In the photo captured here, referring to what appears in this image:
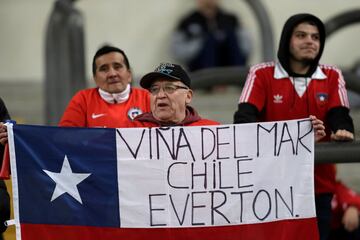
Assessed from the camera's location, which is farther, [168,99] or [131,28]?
[131,28]

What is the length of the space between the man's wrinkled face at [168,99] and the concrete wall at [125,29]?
21.6 ft

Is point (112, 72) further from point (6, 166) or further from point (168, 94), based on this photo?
point (6, 166)

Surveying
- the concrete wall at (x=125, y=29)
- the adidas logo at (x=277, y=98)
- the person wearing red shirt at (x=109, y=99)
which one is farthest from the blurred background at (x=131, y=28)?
the adidas logo at (x=277, y=98)

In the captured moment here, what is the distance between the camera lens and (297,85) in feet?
22.6

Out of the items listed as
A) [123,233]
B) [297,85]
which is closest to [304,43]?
[297,85]

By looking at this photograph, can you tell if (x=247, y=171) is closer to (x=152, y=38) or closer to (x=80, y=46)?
(x=80, y=46)

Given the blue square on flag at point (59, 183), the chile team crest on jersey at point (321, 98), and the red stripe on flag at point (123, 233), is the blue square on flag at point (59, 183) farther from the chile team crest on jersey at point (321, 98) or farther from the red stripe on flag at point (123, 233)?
the chile team crest on jersey at point (321, 98)

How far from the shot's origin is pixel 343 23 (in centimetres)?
970

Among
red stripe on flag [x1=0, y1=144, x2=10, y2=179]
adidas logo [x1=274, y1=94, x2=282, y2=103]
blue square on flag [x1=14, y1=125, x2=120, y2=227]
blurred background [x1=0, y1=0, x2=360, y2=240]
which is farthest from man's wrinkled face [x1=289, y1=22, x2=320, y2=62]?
blurred background [x1=0, y1=0, x2=360, y2=240]

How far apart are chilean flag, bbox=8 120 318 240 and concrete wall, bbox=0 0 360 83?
21.9 ft

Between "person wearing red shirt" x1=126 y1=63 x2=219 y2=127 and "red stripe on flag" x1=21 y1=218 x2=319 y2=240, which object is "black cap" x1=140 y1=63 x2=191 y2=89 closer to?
"person wearing red shirt" x1=126 y1=63 x2=219 y2=127

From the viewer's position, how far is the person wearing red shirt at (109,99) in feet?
23.2

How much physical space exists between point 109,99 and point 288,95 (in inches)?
42.6

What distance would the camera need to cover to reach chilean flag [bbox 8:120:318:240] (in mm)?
6199
